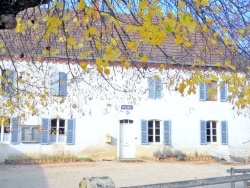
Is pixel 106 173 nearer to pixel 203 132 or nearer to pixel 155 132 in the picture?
pixel 155 132

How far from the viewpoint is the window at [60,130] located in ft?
57.5

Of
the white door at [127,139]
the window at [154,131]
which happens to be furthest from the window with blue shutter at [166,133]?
the white door at [127,139]

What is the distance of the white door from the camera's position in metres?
18.6

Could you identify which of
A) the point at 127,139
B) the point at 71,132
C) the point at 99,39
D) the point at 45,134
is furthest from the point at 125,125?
the point at 99,39

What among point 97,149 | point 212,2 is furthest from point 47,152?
point 212,2

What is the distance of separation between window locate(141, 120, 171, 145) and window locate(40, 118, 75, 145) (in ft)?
11.5

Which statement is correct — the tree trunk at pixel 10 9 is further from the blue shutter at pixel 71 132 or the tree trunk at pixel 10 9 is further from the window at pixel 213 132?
the window at pixel 213 132

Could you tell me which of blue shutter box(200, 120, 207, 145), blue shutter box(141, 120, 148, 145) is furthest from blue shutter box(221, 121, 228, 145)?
blue shutter box(141, 120, 148, 145)

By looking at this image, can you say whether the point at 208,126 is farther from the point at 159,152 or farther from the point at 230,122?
the point at 159,152

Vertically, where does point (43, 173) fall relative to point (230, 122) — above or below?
below

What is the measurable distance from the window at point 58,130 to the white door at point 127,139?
289 cm

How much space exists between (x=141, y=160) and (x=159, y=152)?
4.21 feet

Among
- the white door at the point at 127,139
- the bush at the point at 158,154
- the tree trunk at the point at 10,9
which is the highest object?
the tree trunk at the point at 10,9

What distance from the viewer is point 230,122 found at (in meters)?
19.9
